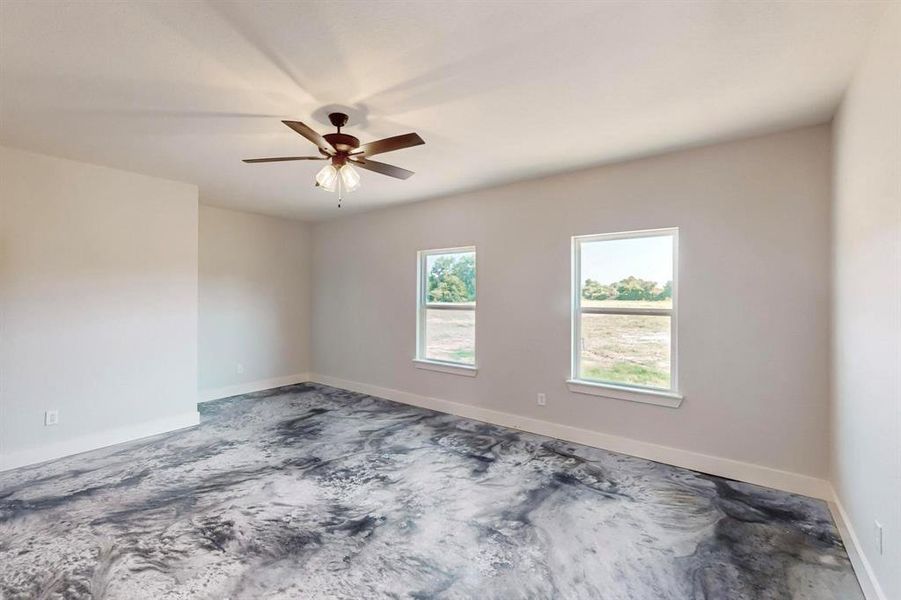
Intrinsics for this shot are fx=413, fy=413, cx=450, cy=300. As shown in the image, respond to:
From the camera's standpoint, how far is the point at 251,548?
2285 millimetres

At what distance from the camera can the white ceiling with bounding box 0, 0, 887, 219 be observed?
179cm

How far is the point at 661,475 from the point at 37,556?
3.98 m

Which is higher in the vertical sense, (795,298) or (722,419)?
(795,298)

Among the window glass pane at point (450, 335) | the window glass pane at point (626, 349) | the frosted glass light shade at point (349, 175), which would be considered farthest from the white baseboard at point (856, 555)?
the frosted glass light shade at point (349, 175)

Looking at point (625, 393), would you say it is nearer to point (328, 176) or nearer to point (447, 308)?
point (447, 308)

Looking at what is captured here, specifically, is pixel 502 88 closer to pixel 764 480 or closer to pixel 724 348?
pixel 724 348

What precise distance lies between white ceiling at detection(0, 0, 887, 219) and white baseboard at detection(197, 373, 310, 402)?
3.15m

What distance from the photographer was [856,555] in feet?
7.02

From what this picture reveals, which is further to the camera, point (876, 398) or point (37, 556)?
point (37, 556)

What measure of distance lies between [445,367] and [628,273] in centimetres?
233

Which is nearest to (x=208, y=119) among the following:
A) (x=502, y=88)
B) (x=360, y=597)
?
(x=502, y=88)

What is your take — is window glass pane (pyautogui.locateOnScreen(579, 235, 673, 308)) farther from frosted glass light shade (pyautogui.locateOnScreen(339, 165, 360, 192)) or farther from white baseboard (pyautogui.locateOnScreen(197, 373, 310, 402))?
white baseboard (pyautogui.locateOnScreen(197, 373, 310, 402))

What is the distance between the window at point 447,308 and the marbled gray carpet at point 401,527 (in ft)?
4.58

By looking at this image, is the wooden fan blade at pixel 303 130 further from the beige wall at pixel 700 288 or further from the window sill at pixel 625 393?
the window sill at pixel 625 393
